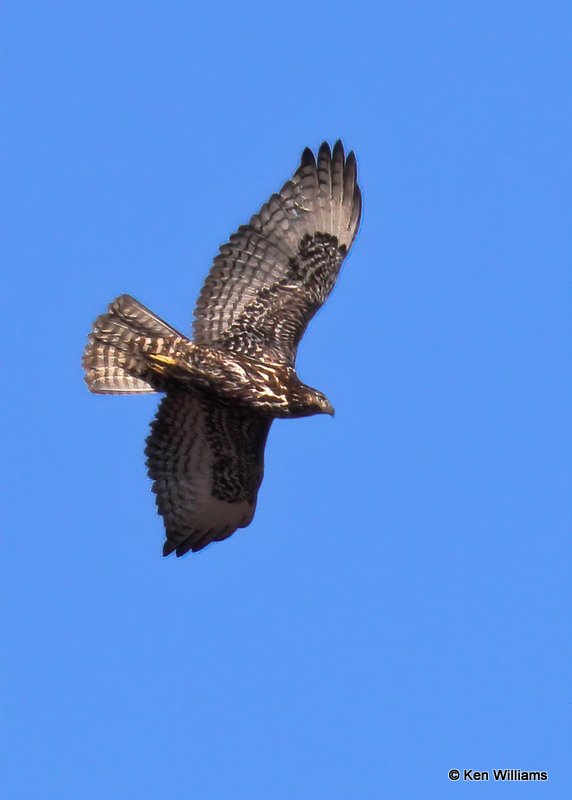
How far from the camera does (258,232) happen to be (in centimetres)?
1516

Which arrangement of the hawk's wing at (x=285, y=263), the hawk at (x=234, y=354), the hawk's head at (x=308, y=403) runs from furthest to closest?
1. the hawk's wing at (x=285, y=263)
2. the hawk at (x=234, y=354)
3. the hawk's head at (x=308, y=403)

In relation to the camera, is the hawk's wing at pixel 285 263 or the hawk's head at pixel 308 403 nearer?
the hawk's head at pixel 308 403

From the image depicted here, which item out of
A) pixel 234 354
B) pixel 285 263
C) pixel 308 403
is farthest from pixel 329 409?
pixel 285 263

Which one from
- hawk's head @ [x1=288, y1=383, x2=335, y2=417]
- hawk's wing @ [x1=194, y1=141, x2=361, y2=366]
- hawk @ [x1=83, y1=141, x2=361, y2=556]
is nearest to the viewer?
hawk's head @ [x1=288, y1=383, x2=335, y2=417]

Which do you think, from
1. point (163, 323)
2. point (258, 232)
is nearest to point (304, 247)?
point (258, 232)

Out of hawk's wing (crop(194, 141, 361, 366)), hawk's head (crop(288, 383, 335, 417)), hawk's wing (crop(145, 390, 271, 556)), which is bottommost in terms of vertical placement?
hawk's wing (crop(145, 390, 271, 556))

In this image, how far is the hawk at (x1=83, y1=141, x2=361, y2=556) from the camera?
1389 cm

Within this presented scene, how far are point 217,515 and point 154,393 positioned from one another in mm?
1334

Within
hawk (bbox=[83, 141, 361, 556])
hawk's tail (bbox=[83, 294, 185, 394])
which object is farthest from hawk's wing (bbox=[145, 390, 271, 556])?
hawk's tail (bbox=[83, 294, 185, 394])

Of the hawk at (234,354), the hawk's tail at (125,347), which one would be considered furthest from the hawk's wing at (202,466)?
the hawk's tail at (125,347)

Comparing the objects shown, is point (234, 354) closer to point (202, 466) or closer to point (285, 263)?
point (202, 466)

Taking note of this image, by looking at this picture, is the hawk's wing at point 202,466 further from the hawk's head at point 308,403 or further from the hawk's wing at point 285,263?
the hawk's wing at point 285,263

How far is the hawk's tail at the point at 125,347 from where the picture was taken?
13906 mm

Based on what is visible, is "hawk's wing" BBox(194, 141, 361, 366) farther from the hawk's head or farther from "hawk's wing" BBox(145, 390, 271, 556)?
the hawk's head
